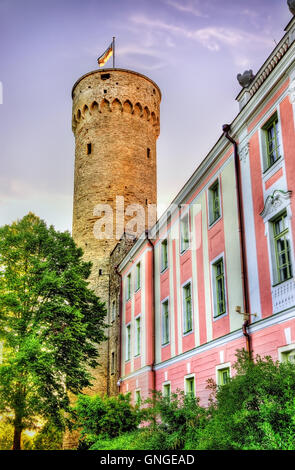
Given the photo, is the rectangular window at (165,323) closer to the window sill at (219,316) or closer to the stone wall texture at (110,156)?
the window sill at (219,316)

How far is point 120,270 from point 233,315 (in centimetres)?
1509

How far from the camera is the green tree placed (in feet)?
65.3

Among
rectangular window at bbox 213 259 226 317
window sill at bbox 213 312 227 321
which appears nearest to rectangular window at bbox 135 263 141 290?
rectangular window at bbox 213 259 226 317

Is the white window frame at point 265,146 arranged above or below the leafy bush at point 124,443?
above

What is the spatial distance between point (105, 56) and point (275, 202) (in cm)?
2898

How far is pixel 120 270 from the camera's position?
29.1 m

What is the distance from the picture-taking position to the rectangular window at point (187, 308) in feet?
59.5

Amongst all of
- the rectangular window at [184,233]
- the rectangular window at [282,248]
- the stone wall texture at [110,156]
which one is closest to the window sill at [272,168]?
the rectangular window at [282,248]

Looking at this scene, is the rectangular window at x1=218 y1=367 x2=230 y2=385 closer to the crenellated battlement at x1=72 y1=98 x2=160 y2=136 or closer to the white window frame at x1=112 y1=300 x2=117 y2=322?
the white window frame at x1=112 y1=300 x2=117 y2=322

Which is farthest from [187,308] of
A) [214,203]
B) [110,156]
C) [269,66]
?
[110,156]

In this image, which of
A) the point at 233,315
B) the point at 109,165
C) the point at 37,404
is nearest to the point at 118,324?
the point at 37,404

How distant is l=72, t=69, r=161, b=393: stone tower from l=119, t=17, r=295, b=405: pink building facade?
38.4ft

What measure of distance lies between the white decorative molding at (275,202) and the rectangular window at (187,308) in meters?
5.71
